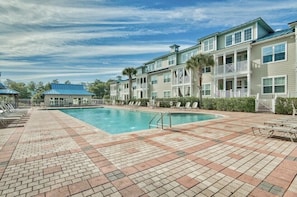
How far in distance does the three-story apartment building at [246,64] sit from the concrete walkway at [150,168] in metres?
12.7

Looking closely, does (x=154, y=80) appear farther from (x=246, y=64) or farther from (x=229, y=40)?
(x=246, y=64)

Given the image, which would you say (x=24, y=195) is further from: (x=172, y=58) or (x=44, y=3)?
(x=172, y=58)

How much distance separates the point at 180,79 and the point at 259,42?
37.0ft

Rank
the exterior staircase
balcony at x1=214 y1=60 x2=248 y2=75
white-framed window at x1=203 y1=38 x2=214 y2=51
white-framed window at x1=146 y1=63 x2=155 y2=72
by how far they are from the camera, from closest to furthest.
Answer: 1. the exterior staircase
2. balcony at x1=214 y1=60 x2=248 y2=75
3. white-framed window at x1=203 y1=38 x2=214 y2=51
4. white-framed window at x1=146 y1=63 x2=155 y2=72

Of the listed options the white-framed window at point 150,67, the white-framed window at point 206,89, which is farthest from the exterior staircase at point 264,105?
the white-framed window at point 150,67

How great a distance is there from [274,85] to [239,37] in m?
6.89

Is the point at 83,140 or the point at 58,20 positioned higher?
the point at 58,20

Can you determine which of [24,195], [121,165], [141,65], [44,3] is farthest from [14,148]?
[141,65]

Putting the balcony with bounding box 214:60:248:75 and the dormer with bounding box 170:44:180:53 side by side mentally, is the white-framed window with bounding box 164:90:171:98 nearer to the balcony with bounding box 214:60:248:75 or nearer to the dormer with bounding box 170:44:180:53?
the dormer with bounding box 170:44:180:53

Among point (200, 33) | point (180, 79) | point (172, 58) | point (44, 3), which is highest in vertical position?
point (200, 33)

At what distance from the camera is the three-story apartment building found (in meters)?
14.4

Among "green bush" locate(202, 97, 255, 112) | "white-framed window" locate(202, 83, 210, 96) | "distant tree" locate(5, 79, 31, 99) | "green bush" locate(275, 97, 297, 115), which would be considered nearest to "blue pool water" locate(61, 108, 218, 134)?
"green bush" locate(202, 97, 255, 112)

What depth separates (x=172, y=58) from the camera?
28.1 m

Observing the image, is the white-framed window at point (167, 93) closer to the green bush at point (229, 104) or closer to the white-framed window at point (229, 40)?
the green bush at point (229, 104)
